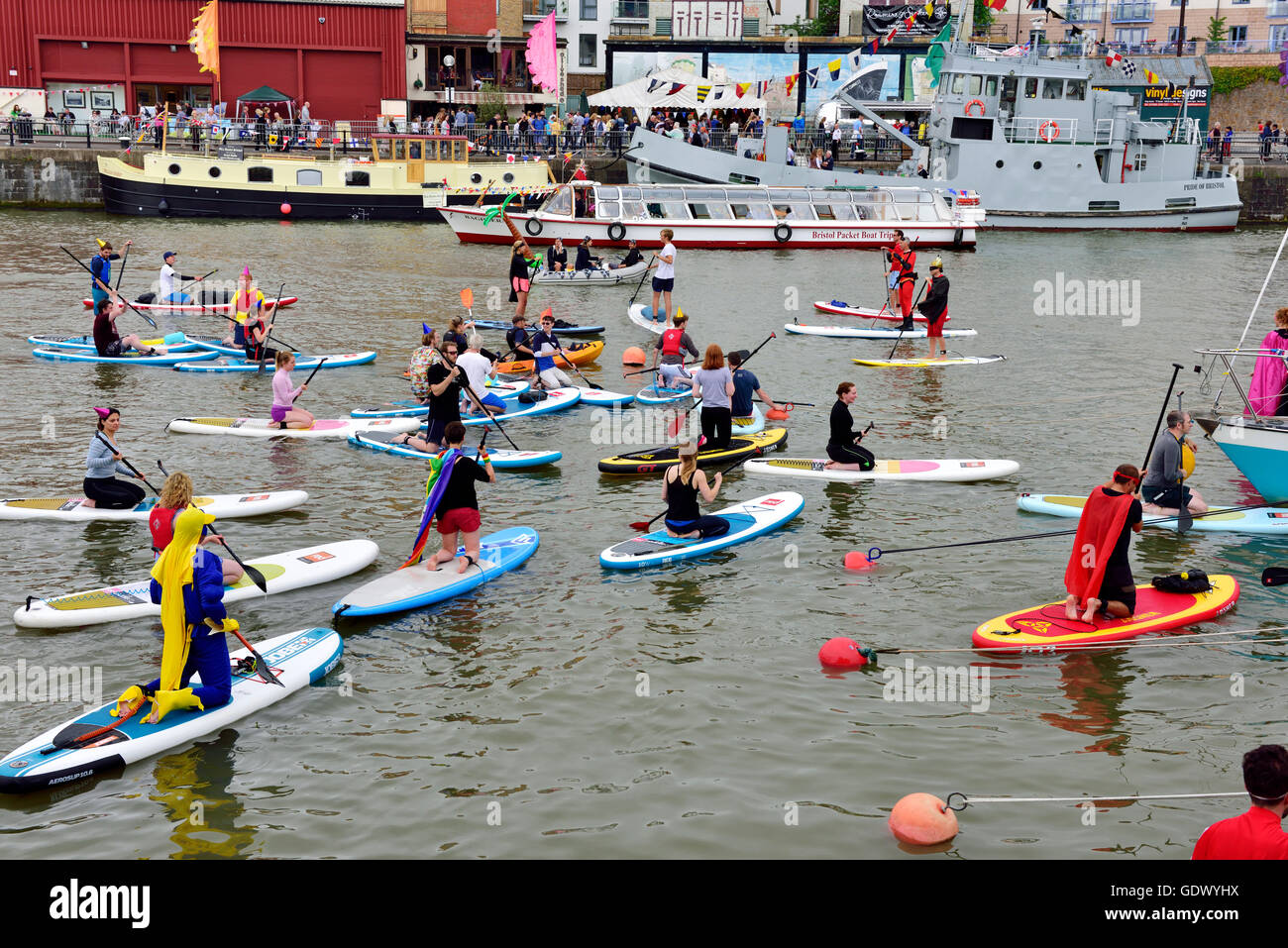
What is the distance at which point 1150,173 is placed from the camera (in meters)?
45.3

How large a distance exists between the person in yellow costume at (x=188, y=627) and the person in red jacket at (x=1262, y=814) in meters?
6.40

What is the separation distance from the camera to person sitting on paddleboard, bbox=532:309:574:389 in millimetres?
19453

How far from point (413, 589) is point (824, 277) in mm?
23698

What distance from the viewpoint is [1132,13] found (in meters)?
69.1

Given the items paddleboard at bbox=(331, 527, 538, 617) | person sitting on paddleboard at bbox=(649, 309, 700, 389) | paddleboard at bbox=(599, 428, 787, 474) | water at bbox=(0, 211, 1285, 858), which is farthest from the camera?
person sitting on paddleboard at bbox=(649, 309, 700, 389)

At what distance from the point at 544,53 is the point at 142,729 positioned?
150ft

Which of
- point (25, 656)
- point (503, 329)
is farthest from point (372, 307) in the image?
point (25, 656)

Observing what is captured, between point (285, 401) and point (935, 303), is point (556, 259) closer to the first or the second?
point (935, 303)

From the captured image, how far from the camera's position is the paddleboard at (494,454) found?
15.9 metres

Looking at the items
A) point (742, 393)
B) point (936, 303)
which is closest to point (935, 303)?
point (936, 303)

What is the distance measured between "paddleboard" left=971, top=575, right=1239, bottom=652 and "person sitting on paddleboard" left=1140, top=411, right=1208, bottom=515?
8.28ft

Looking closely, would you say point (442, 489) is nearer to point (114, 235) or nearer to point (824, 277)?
point (824, 277)

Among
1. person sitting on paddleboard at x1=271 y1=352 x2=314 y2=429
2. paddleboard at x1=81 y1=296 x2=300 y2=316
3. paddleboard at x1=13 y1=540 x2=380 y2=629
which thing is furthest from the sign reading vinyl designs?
paddleboard at x1=13 y1=540 x2=380 y2=629

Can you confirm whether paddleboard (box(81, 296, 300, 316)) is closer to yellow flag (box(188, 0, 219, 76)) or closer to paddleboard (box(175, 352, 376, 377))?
paddleboard (box(175, 352, 376, 377))
